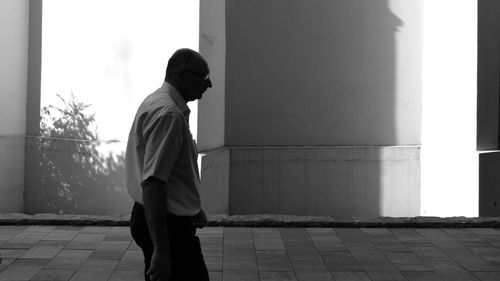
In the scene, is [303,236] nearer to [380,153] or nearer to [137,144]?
[137,144]

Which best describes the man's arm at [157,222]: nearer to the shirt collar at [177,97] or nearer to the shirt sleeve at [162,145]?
the shirt sleeve at [162,145]

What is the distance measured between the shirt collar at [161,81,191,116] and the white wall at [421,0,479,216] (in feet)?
30.8

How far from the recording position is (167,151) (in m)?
2.99

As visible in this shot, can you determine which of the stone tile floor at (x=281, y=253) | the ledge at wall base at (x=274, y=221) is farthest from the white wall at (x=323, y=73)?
the stone tile floor at (x=281, y=253)

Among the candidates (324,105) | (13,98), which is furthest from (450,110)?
(13,98)

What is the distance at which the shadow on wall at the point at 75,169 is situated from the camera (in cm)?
1104

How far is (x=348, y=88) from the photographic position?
13742 mm

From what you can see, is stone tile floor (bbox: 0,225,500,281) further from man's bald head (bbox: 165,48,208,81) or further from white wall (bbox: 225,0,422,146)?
white wall (bbox: 225,0,422,146)

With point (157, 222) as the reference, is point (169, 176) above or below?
above

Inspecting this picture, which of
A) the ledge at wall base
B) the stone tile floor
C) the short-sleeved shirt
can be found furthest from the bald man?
the ledge at wall base

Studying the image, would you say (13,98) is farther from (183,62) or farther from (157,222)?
(157,222)

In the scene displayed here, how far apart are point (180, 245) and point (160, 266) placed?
20cm

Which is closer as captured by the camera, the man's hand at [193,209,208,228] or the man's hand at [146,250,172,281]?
the man's hand at [146,250,172,281]

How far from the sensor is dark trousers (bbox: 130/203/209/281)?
3.15 meters
